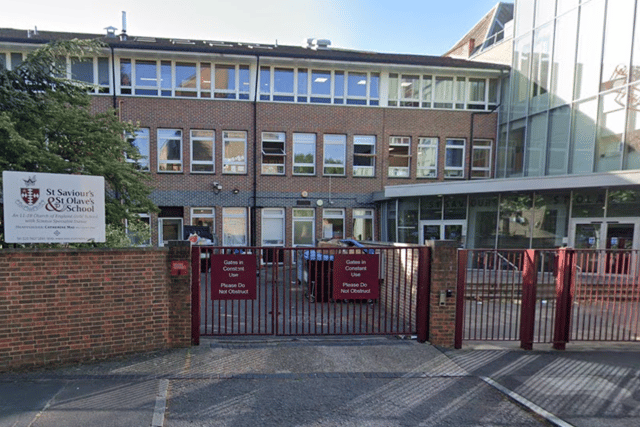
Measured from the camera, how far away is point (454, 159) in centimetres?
1670

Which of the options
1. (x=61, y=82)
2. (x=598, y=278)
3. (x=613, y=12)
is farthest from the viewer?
(x=613, y=12)

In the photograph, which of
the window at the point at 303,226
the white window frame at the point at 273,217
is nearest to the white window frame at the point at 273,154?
the white window frame at the point at 273,217

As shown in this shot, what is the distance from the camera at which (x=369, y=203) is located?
16172mm

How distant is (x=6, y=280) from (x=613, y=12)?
18136mm

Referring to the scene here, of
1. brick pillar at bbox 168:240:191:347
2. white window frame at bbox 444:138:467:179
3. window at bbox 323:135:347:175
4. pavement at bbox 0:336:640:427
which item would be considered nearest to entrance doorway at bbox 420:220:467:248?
white window frame at bbox 444:138:467:179

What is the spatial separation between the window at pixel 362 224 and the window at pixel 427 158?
3.14 m

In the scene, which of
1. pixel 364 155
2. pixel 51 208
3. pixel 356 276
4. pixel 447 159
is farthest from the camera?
pixel 447 159

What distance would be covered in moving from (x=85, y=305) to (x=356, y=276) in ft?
12.8

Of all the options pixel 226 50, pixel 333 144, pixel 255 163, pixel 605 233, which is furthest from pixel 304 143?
pixel 605 233

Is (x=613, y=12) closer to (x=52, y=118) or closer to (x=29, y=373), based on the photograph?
(x=52, y=118)

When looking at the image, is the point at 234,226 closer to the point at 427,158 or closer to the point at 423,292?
the point at 427,158

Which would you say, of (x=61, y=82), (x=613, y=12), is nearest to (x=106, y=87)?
(x=61, y=82)

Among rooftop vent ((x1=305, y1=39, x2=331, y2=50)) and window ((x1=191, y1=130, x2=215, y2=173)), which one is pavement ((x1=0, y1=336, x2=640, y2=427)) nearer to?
window ((x1=191, y1=130, x2=215, y2=173))

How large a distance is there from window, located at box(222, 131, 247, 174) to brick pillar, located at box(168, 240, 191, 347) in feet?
34.8
